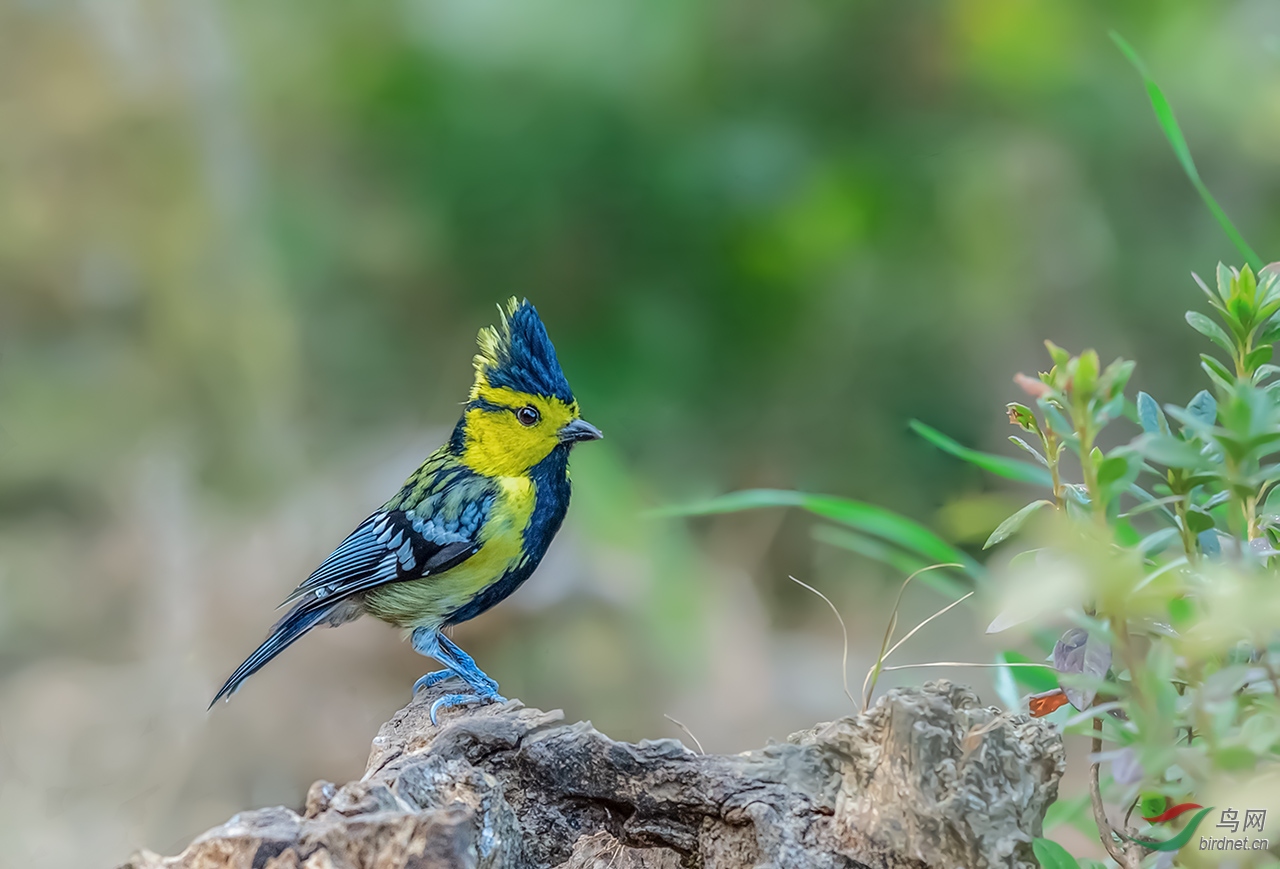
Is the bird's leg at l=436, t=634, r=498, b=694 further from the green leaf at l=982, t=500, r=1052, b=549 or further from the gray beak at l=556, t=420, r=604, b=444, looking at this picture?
the green leaf at l=982, t=500, r=1052, b=549

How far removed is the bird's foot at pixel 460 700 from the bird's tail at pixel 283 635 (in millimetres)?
311

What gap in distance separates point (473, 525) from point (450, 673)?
23 cm

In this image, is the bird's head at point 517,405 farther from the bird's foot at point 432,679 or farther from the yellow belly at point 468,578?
the bird's foot at point 432,679

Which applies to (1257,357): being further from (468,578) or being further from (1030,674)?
(468,578)

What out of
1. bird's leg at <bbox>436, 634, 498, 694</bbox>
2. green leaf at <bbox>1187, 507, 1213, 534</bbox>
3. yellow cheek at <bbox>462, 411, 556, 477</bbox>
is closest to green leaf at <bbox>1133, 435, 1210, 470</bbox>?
green leaf at <bbox>1187, 507, 1213, 534</bbox>

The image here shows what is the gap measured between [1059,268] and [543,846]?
2.48m

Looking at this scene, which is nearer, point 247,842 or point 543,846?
point 247,842

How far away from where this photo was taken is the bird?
162 centimetres

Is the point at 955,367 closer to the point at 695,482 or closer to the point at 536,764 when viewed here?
the point at 695,482

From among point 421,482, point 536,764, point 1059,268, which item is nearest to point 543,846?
point 536,764

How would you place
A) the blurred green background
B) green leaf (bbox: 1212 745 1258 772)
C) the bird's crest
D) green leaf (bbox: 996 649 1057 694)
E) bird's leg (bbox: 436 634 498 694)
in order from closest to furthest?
1. green leaf (bbox: 1212 745 1258 772)
2. green leaf (bbox: 996 649 1057 694)
3. bird's leg (bbox: 436 634 498 694)
4. the bird's crest
5. the blurred green background

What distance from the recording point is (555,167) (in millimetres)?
3008

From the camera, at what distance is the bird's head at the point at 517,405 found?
65.2 inches

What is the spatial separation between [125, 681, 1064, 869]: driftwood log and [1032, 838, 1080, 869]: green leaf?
0.04 m
